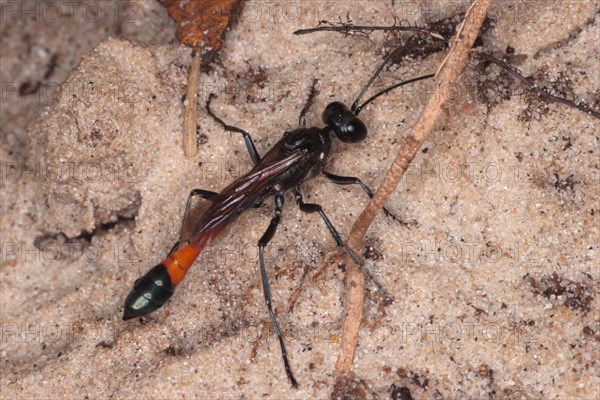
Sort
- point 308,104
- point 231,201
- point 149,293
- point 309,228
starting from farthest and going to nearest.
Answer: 1. point 308,104
2. point 309,228
3. point 231,201
4. point 149,293

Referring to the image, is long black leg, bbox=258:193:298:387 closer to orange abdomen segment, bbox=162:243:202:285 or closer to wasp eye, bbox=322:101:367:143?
orange abdomen segment, bbox=162:243:202:285

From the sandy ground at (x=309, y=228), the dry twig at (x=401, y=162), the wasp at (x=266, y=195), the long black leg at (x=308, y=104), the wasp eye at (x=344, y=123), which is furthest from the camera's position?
the long black leg at (x=308, y=104)

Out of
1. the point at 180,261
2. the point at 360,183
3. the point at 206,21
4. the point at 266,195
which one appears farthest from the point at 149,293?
the point at 206,21

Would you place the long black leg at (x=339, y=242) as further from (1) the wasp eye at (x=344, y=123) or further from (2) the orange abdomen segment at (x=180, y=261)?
(2) the orange abdomen segment at (x=180, y=261)

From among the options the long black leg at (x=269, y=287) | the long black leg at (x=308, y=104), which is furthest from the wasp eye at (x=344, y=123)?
the long black leg at (x=269, y=287)

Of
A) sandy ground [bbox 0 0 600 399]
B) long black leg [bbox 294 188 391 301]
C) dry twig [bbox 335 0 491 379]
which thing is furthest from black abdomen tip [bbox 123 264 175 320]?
dry twig [bbox 335 0 491 379]

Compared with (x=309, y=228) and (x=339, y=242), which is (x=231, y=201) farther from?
(x=339, y=242)
